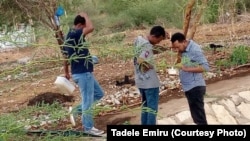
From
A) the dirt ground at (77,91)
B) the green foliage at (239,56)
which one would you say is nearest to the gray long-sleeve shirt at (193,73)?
the dirt ground at (77,91)

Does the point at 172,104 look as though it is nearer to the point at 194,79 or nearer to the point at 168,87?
the point at 168,87

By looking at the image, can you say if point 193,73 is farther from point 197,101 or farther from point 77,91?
point 77,91

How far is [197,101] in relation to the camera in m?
7.01

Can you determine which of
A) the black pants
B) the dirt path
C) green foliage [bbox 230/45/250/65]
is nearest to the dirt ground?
the dirt path

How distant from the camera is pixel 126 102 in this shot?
978cm

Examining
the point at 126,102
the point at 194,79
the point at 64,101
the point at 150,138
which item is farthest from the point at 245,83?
the point at 150,138

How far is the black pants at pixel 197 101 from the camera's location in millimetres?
6906

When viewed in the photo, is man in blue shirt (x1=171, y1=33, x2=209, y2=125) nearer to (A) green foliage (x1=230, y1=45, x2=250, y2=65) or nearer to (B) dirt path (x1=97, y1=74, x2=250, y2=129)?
(B) dirt path (x1=97, y1=74, x2=250, y2=129)

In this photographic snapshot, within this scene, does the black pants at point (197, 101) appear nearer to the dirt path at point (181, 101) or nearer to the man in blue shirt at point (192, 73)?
the man in blue shirt at point (192, 73)

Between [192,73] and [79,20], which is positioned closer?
[192,73]

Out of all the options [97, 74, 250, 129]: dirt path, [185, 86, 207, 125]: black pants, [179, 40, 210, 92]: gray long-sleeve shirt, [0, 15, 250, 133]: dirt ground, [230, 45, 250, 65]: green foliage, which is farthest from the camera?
[230, 45, 250, 65]: green foliage

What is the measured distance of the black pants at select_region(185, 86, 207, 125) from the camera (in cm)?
691

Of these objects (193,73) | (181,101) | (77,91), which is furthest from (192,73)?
(77,91)

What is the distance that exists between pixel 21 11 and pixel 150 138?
916 cm
